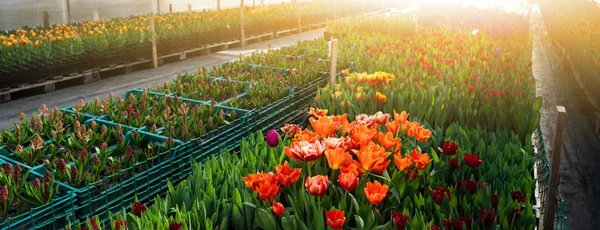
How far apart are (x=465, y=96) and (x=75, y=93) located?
6482mm

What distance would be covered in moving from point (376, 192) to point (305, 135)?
59 cm

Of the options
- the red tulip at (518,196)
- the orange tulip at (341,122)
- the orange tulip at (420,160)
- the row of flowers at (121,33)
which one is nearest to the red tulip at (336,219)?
the orange tulip at (420,160)

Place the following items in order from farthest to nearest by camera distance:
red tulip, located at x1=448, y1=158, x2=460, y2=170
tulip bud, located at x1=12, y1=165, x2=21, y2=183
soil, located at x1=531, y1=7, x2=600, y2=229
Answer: soil, located at x1=531, y1=7, x2=600, y2=229 < tulip bud, located at x1=12, y1=165, x2=21, y2=183 < red tulip, located at x1=448, y1=158, x2=460, y2=170

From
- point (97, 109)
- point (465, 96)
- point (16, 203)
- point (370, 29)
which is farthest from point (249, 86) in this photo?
point (370, 29)

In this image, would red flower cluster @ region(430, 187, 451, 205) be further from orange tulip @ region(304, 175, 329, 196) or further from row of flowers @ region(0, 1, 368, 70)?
row of flowers @ region(0, 1, 368, 70)

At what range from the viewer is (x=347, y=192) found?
2.34 meters

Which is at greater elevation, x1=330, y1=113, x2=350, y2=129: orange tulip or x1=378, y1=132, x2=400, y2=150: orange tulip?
x1=330, y1=113, x2=350, y2=129: orange tulip

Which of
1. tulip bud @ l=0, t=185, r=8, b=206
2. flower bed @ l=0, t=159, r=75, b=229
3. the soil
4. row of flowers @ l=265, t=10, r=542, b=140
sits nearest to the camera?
flower bed @ l=0, t=159, r=75, b=229

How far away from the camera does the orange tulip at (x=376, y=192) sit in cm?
202

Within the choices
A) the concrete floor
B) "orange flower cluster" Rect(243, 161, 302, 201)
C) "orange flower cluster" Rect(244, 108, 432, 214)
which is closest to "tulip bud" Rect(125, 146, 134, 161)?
"orange flower cluster" Rect(244, 108, 432, 214)

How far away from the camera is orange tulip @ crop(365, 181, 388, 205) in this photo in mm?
2018

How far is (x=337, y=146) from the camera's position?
2342 mm

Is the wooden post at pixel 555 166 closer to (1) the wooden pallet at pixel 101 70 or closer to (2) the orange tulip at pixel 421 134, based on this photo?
(2) the orange tulip at pixel 421 134

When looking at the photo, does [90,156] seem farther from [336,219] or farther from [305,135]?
[336,219]
